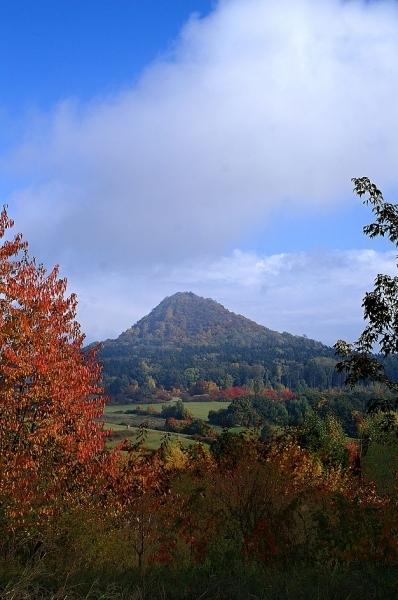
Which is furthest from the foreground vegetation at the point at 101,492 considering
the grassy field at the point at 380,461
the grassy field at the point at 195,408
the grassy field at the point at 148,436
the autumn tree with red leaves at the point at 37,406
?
the grassy field at the point at 195,408

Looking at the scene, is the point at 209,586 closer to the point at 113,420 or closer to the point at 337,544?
the point at 337,544

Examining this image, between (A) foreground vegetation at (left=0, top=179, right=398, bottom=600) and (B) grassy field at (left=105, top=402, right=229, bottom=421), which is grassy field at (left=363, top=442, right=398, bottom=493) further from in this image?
(B) grassy field at (left=105, top=402, right=229, bottom=421)

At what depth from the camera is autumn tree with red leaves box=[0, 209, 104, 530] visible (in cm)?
1565

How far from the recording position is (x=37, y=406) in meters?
16.3

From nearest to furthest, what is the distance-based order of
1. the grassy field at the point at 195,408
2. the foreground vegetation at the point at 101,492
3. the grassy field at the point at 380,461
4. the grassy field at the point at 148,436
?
the foreground vegetation at the point at 101,492 < the grassy field at the point at 380,461 < the grassy field at the point at 148,436 < the grassy field at the point at 195,408

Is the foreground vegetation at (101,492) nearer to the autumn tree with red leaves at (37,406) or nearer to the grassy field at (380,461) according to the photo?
the autumn tree with red leaves at (37,406)

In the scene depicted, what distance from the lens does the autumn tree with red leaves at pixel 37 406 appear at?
15.6m

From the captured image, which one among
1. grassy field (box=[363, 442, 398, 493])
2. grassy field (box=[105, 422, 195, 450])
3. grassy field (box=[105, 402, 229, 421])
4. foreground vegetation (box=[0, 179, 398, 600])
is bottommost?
grassy field (box=[105, 422, 195, 450])

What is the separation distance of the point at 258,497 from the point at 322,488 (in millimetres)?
2795

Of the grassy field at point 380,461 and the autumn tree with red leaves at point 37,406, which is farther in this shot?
the grassy field at point 380,461

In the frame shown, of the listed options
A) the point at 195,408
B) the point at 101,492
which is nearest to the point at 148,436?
the point at 195,408

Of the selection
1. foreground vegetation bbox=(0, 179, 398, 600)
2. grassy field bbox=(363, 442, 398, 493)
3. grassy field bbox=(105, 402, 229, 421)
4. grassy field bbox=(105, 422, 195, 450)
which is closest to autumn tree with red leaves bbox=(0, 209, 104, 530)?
foreground vegetation bbox=(0, 179, 398, 600)

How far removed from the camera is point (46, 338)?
54.8ft

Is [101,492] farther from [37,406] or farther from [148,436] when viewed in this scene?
[148,436]
